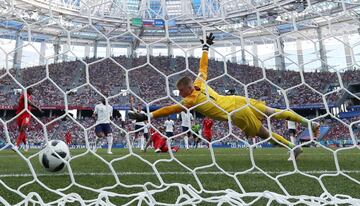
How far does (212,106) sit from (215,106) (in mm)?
373

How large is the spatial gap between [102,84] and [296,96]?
40.3 ft

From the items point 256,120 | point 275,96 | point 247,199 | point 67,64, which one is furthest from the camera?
point 67,64

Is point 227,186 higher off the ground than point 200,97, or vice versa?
point 200,97

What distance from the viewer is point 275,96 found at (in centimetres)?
2019

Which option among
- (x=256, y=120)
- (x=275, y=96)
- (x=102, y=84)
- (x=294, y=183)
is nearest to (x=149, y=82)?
(x=102, y=84)

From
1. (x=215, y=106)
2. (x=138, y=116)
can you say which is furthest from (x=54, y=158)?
(x=215, y=106)

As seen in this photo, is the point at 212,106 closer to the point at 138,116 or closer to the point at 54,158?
the point at 138,116

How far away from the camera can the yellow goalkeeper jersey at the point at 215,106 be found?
10.8 feet

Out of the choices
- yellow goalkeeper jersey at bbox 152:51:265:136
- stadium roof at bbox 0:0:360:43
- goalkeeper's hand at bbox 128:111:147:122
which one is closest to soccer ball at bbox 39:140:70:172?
goalkeeper's hand at bbox 128:111:147:122

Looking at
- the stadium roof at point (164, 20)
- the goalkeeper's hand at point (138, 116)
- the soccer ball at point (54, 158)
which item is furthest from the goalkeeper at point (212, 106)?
the soccer ball at point (54, 158)

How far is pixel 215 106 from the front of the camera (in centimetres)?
353

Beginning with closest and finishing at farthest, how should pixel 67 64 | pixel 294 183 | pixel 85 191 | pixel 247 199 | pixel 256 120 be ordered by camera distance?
pixel 247 199
pixel 85 191
pixel 294 183
pixel 256 120
pixel 67 64

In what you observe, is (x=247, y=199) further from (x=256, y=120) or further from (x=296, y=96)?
(x=296, y=96)

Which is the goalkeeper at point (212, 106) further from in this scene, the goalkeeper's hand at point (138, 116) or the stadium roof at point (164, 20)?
the stadium roof at point (164, 20)
